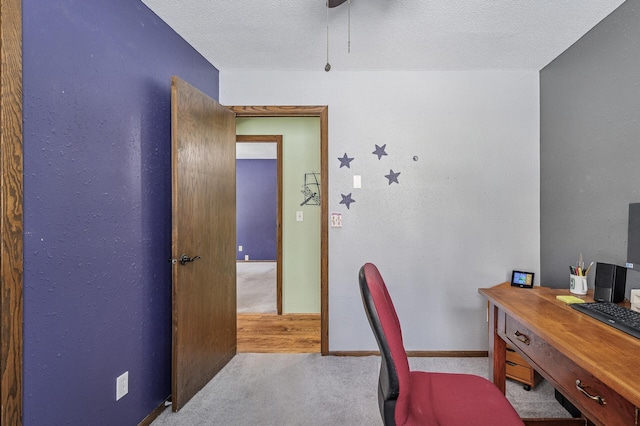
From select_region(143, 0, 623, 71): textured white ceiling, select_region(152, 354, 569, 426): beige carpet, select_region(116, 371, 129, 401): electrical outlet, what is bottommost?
select_region(152, 354, 569, 426): beige carpet

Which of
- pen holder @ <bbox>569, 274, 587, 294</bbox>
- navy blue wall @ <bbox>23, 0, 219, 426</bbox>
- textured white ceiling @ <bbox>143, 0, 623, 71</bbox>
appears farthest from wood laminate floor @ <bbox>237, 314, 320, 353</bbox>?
textured white ceiling @ <bbox>143, 0, 623, 71</bbox>

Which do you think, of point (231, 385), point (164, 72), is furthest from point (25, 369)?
point (164, 72)

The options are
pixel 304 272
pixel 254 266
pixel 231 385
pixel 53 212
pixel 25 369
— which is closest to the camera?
pixel 25 369

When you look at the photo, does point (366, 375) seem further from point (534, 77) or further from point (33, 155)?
point (534, 77)

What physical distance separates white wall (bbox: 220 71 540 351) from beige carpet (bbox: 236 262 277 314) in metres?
1.52

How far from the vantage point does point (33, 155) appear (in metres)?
1.15

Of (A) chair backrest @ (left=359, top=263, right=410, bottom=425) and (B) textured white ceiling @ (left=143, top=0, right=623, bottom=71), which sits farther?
(B) textured white ceiling @ (left=143, top=0, right=623, bottom=71)

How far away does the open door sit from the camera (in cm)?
178

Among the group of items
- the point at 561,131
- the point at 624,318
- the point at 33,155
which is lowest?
the point at 624,318

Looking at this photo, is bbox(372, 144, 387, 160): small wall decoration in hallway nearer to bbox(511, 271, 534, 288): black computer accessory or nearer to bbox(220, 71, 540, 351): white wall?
bbox(220, 71, 540, 351): white wall

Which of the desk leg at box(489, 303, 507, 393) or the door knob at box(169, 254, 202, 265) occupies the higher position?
the door knob at box(169, 254, 202, 265)

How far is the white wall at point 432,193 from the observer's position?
2469 millimetres

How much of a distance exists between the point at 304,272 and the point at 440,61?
2477mm

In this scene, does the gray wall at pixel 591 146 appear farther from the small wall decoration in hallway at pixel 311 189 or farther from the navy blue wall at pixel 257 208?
the navy blue wall at pixel 257 208
